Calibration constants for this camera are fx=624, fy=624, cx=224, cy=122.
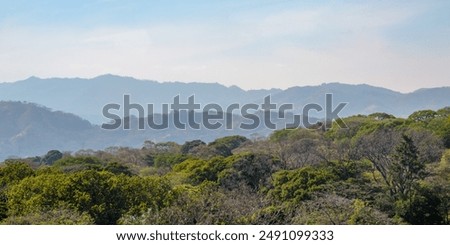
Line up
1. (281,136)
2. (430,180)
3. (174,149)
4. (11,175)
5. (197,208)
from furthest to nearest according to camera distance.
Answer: (174,149) < (281,136) < (430,180) < (11,175) < (197,208)

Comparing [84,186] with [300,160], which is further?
[300,160]

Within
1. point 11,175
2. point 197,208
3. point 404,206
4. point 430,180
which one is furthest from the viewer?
point 430,180

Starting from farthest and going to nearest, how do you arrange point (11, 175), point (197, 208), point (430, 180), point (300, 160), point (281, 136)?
point (281, 136), point (300, 160), point (430, 180), point (11, 175), point (197, 208)

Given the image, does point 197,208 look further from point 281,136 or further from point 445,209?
point 281,136

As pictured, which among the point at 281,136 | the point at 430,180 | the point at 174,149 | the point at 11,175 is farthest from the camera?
the point at 174,149

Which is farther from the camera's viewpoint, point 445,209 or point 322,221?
point 445,209

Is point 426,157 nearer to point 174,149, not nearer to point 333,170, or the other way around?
point 333,170

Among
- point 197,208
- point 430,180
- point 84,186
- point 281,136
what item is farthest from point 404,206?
point 281,136

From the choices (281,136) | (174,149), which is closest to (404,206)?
(281,136)

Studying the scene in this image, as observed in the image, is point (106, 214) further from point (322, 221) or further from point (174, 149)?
point (174, 149)
